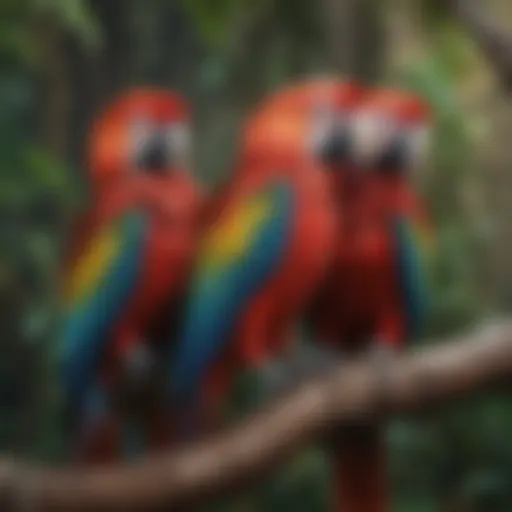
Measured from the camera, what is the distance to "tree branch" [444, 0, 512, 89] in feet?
4.01

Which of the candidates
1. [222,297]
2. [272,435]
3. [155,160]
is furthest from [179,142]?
[272,435]

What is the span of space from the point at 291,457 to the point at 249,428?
40 millimetres

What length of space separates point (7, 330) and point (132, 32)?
0.27 m

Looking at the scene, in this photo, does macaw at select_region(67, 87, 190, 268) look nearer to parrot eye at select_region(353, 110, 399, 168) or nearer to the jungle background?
the jungle background

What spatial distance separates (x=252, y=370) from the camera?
46.4 inches

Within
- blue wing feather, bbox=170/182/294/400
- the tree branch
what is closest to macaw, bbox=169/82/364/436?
blue wing feather, bbox=170/182/294/400

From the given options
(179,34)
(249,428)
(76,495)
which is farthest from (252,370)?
(179,34)

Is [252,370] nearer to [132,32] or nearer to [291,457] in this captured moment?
[291,457]

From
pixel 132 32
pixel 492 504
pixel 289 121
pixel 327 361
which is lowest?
pixel 492 504

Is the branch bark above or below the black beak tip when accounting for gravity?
below

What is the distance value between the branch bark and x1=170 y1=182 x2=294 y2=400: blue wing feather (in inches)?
2.4

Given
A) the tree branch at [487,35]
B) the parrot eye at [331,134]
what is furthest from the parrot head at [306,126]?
the tree branch at [487,35]

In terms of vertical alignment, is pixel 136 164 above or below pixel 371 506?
above

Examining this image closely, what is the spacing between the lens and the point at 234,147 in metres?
1.20
